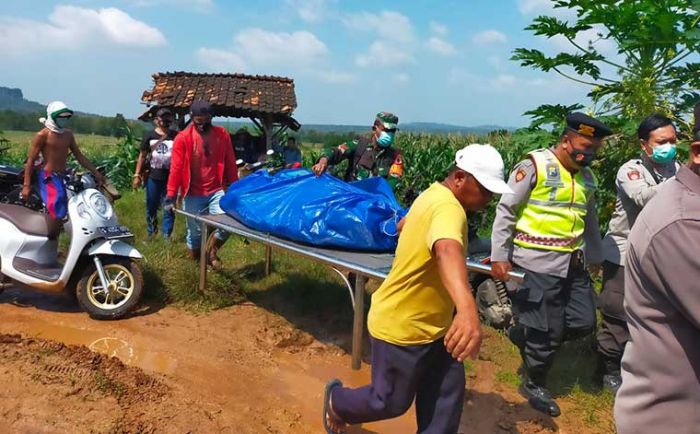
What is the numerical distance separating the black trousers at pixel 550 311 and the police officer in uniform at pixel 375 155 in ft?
6.21

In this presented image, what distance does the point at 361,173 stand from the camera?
5.18m

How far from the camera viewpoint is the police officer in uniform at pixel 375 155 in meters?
5.02

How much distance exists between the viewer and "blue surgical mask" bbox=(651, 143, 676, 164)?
3492 mm


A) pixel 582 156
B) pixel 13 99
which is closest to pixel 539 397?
pixel 582 156

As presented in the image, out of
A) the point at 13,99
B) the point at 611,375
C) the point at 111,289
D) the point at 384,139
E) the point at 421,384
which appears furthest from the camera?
the point at 13,99

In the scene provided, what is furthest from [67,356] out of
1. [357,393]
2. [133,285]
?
[357,393]

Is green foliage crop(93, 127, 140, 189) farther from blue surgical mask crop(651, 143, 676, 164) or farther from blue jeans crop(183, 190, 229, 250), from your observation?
blue surgical mask crop(651, 143, 676, 164)

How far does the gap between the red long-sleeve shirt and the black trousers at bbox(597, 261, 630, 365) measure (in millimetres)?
3594

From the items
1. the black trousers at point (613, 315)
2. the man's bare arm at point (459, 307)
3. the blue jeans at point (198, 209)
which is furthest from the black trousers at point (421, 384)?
the blue jeans at point (198, 209)

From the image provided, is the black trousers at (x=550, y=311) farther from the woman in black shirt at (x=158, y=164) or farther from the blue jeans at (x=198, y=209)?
the woman in black shirt at (x=158, y=164)

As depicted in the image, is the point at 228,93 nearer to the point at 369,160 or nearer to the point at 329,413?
the point at 369,160

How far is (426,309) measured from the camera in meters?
2.48

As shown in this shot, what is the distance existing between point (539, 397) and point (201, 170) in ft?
11.9

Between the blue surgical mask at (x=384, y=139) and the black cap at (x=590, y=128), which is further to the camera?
the blue surgical mask at (x=384, y=139)
